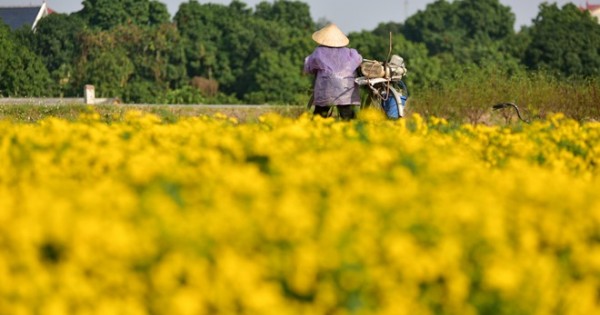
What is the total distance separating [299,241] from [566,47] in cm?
4708

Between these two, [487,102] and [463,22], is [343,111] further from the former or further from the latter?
[463,22]

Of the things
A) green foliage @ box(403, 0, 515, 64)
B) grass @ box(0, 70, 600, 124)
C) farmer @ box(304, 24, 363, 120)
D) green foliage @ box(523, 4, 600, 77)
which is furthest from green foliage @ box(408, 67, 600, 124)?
green foliage @ box(403, 0, 515, 64)

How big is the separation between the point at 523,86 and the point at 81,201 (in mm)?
13525

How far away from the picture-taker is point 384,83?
1083 cm

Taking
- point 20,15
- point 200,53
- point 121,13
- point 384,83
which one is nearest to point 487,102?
point 384,83

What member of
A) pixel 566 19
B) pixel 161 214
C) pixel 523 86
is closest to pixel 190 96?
pixel 566 19

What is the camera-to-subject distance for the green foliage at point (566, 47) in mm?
48594

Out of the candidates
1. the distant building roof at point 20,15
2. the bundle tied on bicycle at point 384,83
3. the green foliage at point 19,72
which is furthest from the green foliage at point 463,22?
the bundle tied on bicycle at point 384,83

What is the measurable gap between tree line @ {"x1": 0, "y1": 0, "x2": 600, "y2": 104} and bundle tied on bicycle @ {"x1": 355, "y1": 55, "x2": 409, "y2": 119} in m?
26.9

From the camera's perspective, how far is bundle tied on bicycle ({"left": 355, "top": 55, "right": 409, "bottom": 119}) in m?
10.7

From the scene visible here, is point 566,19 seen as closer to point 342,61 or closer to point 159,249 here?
point 342,61

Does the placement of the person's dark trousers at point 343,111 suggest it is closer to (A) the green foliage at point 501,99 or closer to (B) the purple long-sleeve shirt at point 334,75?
(B) the purple long-sleeve shirt at point 334,75

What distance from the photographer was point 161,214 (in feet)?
10.9

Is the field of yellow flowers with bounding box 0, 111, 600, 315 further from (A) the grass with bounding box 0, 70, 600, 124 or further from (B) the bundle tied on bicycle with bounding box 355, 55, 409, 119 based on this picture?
(A) the grass with bounding box 0, 70, 600, 124
